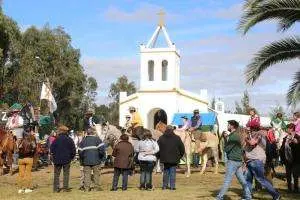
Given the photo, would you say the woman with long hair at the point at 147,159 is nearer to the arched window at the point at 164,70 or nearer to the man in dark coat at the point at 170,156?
the man in dark coat at the point at 170,156

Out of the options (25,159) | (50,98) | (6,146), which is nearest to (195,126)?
(6,146)

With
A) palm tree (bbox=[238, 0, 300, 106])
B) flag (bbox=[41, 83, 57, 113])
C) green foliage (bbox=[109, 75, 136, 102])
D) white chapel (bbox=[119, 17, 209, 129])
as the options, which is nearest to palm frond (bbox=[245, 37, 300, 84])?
palm tree (bbox=[238, 0, 300, 106])

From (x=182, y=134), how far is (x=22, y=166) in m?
6.99

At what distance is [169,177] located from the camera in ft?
53.9

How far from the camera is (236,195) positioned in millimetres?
14930

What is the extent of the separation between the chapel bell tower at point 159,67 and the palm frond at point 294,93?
32764 millimetres

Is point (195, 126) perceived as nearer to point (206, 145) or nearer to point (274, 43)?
point (206, 145)

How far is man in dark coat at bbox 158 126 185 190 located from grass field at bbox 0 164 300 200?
0.33 metres

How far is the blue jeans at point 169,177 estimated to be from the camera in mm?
16281

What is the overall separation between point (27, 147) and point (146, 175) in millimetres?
3434

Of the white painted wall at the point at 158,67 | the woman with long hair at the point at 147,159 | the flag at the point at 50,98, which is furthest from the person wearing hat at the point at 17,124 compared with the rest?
the white painted wall at the point at 158,67

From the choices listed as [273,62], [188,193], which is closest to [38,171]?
[188,193]

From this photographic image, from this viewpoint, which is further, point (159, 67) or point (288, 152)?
point (159, 67)

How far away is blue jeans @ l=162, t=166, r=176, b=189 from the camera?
16281 millimetres
